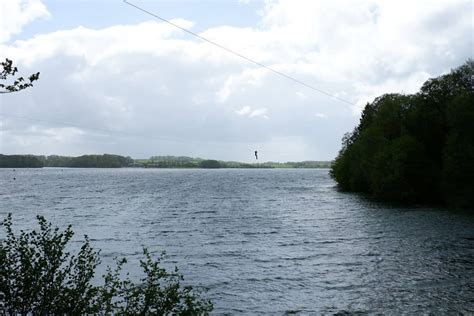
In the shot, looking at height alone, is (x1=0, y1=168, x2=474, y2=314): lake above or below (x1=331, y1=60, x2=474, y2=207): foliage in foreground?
below

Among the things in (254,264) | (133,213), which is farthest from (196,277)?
(133,213)

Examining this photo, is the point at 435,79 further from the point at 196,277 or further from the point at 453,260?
the point at 196,277

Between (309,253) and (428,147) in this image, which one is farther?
(428,147)

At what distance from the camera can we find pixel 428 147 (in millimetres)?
69312

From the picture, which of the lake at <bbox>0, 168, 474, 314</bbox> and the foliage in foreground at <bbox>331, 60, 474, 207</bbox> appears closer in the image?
the lake at <bbox>0, 168, 474, 314</bbox>

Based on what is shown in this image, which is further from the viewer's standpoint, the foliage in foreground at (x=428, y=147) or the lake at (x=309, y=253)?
the foliage in foreground at (x=428, y=147)

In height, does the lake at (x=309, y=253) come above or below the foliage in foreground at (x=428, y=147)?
below

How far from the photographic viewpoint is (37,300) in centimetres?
1109

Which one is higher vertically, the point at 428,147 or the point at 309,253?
the point at 428,147

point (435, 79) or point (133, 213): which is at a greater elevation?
point (435, 79)

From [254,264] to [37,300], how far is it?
18.8 metres

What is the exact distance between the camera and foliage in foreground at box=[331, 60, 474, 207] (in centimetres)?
5703

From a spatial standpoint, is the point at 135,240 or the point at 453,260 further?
the point at 135,240

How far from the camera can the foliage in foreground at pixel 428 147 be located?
57034 mm
